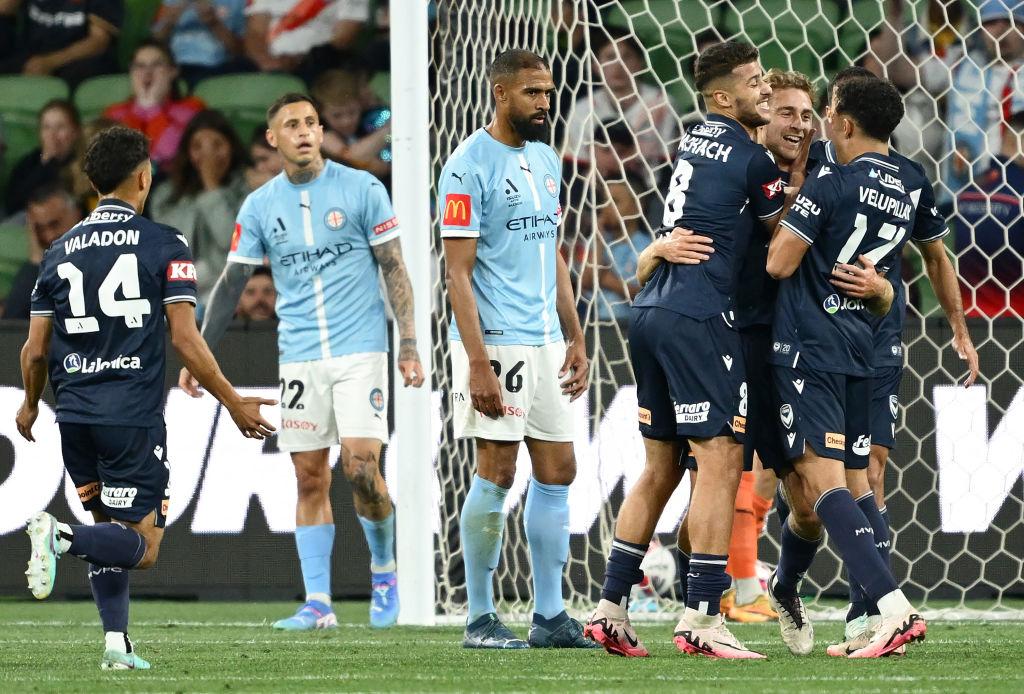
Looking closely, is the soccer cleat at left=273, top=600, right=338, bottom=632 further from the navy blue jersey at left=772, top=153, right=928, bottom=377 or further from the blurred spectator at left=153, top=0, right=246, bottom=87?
the blurred spectator at left=153, top=0, right=246, bottom=87

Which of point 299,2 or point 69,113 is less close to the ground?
point 299,2

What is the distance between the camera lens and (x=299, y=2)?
1044 cm

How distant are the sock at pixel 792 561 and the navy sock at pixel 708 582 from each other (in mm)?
329

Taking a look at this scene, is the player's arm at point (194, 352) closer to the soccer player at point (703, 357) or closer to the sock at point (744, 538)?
the soccer player at point (703, 357)

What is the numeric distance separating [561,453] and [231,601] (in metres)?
3.08

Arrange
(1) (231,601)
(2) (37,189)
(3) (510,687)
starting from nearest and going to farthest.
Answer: (3) (510,687) → (1) (231,601) → (2) (37,189)

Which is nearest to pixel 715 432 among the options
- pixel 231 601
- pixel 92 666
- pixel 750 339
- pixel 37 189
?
pixel 750 339

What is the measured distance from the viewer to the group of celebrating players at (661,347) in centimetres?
475

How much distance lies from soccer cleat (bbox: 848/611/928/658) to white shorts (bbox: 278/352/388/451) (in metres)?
2.57

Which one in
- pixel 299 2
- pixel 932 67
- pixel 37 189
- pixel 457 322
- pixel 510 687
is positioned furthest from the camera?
pixel 299 2

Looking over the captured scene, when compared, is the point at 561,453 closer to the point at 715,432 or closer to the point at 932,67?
the point at 715,432

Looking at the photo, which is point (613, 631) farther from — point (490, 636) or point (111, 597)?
point (111, 597)

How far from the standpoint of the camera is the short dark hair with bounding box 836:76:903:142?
492cm

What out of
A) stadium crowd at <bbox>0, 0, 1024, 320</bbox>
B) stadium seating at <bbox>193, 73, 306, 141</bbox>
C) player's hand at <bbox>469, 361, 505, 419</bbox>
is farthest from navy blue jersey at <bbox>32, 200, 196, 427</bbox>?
stadium seating at <bbox>193, 73, 306, 141</bbox>
